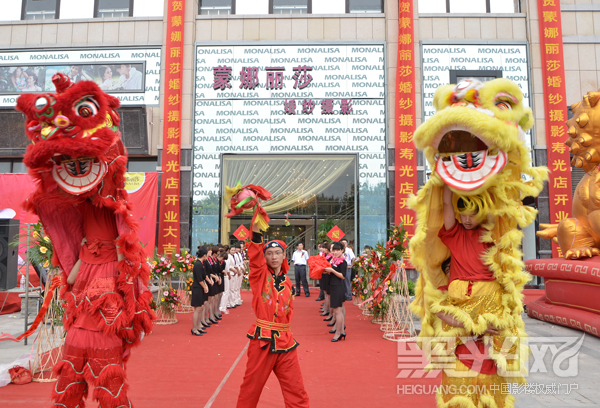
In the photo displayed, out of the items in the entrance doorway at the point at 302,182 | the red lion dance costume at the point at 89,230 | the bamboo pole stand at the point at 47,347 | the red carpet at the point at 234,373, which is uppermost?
the entrance doorway at the point at 302,182

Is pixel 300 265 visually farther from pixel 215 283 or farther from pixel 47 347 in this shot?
pixel 47 347

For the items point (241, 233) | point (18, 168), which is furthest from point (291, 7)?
point (18, 168)

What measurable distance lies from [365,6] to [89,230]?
1270cm

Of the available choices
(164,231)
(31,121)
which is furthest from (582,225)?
(164,231)

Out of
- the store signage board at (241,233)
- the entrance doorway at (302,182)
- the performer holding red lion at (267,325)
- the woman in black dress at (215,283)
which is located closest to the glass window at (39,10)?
the entrance doorway at (302,182)

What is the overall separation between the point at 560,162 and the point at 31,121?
1302 cm

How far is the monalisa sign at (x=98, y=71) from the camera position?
12.6 meters

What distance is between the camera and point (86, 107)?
8.55ft

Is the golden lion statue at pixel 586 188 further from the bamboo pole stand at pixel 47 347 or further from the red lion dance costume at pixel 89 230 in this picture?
the bamboo pole stand at pixel 47 347

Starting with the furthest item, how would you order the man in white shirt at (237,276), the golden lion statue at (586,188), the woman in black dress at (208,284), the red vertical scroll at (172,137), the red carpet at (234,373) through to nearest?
the red vertical scroll at (172,137), the man in white shirt at (237,276), the woman in black dress at (208,284), the golden lion statue at (586,188), the red carpet at (234,373)

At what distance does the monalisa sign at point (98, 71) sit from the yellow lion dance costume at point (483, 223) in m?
11.8

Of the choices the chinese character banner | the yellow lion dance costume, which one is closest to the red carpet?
the yellow lion dance costume

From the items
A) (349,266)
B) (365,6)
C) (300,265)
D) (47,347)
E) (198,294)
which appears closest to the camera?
(47,347)

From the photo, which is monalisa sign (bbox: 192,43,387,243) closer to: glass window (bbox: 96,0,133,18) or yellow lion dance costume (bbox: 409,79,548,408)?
glass window (bbox: 96,0,133,18)
